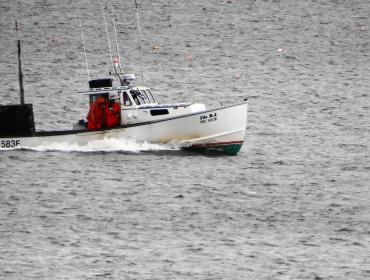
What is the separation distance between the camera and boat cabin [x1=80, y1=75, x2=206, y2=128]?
4316 centimetres

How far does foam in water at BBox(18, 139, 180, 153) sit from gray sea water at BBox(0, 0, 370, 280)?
2.6 inches

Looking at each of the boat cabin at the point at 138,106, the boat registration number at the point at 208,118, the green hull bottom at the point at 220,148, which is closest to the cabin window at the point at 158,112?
the boat cabin at the point at 138,106

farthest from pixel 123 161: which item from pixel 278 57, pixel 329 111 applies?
pixel 278 57

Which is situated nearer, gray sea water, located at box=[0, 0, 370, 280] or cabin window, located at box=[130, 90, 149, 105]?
gray sea water, located at box=[0, 0, 370, 280]

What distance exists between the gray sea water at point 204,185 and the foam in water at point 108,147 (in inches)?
2.6

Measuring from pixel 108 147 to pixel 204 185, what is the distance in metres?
5.16

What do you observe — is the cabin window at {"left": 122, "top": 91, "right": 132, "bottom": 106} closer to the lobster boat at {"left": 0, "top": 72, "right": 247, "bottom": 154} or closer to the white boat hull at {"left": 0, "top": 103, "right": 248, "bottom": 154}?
the lobster boat at {"left": 0, "top": 72, "right": 247, "bottom": 154}

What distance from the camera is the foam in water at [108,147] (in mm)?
43281

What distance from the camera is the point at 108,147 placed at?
43.4 metres

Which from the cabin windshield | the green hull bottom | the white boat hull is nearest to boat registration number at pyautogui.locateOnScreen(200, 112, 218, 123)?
the white boat hull

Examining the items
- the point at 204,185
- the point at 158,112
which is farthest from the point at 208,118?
the point at 204,185

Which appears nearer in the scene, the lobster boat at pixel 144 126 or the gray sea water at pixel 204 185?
the gray sea water at pixel 204 185

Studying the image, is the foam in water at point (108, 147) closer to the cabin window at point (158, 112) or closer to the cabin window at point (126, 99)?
the cabin window at point (158, 112)

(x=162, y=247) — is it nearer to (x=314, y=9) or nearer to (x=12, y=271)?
(x=12, y=271)
